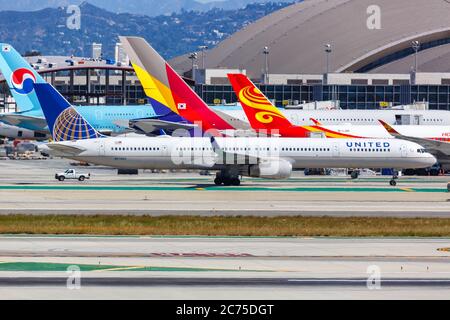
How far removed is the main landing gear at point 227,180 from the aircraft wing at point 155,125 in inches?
620

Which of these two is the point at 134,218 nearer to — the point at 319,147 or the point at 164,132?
the point at 319,147

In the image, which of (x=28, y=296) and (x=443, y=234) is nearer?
(x=28, y=296)

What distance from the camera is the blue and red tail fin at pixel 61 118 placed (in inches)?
3127

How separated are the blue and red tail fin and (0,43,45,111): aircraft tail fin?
29335 mm

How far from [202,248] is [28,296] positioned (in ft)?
39.0

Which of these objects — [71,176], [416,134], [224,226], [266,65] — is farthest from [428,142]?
[266,65]

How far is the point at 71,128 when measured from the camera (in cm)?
7956

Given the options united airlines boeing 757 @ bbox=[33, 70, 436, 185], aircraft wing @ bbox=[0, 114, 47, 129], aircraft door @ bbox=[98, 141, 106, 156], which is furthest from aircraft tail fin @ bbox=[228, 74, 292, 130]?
aircraft wing @ bbox=[0, 114, 47, 129]

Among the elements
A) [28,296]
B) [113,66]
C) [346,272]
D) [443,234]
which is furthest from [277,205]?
[113,66]

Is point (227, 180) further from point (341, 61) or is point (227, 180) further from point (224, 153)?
point (341, 61)

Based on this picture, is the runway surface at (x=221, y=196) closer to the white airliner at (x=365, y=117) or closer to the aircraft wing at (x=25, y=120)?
the white airliner at (x=365, y=117)

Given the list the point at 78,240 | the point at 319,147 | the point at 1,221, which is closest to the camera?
the point at 78,240

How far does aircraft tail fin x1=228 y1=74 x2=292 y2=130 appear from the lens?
94188 mm

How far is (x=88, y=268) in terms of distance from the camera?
34781mm
